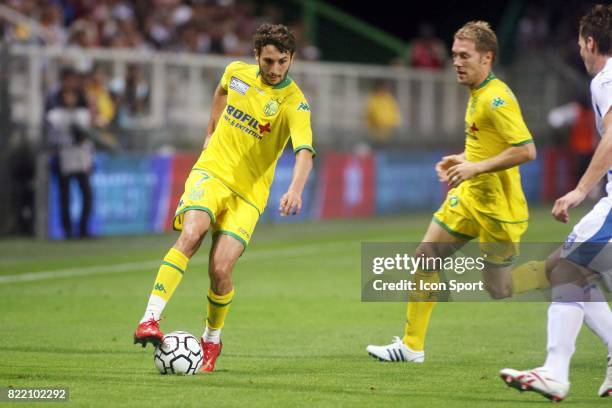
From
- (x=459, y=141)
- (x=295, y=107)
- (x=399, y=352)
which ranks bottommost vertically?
(x=459, y=141)

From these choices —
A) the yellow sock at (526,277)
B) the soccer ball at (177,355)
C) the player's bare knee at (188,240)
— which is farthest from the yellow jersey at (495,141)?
the soccer ball at (177,355)

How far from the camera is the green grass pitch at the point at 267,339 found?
23.1 feet

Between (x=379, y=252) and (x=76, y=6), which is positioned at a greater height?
(x=76, y=6)

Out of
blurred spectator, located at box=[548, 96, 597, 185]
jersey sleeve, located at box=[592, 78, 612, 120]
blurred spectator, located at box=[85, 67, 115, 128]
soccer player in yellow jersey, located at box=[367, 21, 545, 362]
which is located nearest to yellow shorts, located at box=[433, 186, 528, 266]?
soccer player in yellow jersey, located at box=[367, 21, 545, 362]

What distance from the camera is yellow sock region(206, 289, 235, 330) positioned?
7961 millimetres

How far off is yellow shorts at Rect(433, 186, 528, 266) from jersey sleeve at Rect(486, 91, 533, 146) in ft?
2.22

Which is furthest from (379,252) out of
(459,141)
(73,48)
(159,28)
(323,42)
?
(323,42)

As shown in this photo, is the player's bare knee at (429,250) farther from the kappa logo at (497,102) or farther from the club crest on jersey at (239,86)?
the club crest on jersey at (239,86)

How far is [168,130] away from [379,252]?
5114 mm

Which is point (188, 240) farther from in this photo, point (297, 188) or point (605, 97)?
point (605, 97)

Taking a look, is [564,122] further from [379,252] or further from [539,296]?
[539,296]

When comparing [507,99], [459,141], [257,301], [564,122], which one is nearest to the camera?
[507,99]

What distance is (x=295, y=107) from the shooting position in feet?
26.7

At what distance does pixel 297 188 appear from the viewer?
7.66m
